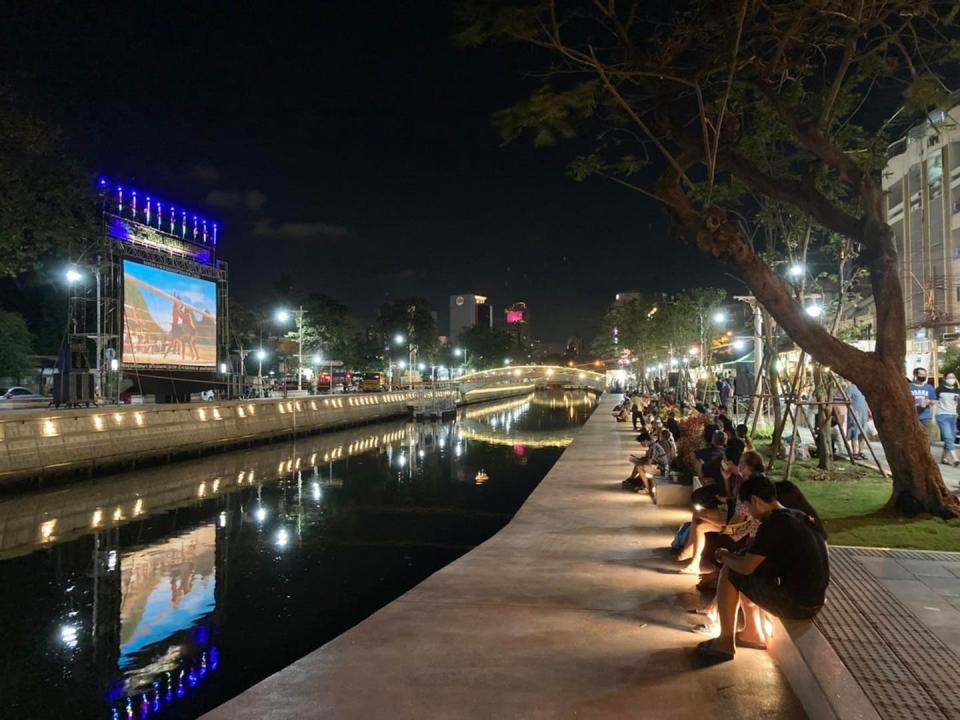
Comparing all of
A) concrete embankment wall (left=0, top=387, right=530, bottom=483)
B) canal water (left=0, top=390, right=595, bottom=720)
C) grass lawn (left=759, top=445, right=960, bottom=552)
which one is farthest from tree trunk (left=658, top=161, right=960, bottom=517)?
concrete embankment wall (left=0, top=387, right=530, bottom=483)

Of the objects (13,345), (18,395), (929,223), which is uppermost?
(929,223)

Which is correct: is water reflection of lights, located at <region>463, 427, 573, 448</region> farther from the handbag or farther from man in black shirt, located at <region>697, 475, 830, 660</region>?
man in black shirt, located at <region>697, 475, 830, 660</region>

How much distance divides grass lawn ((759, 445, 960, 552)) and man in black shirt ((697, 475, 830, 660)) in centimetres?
381

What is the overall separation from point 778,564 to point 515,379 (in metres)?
83.6

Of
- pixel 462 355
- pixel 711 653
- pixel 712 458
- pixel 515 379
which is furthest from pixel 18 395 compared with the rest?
pixel 462 355

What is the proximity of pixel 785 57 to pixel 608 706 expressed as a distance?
921cm

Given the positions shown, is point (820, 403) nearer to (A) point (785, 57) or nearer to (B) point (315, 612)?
(A) point (785, 57)

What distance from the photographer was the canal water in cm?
620

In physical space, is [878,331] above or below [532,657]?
above

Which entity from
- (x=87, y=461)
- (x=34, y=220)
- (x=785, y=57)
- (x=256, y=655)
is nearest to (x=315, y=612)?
(x=256, y=655)

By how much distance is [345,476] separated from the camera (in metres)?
20.0

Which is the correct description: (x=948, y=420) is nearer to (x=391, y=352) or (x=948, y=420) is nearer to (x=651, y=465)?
(x=651, y=465)

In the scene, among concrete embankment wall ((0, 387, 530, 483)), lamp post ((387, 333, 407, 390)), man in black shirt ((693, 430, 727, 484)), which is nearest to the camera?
man in black shirt ((693, 430, 727, 484))

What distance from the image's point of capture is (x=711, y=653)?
16.0 ft
